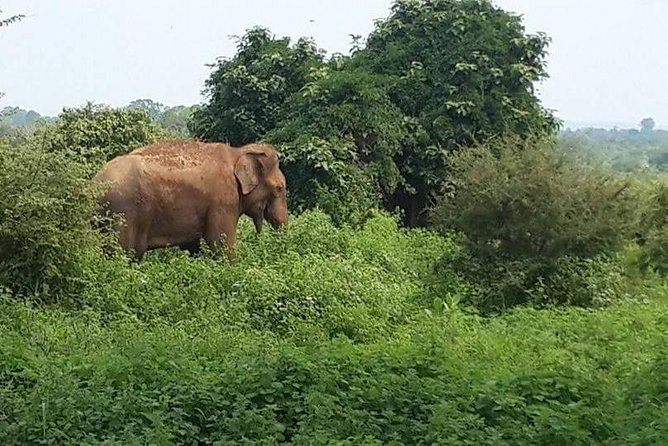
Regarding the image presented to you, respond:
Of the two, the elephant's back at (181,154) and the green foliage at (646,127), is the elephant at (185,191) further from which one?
the green foliage at (646,127)

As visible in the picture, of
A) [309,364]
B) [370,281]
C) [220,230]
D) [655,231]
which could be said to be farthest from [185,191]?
[309,364]

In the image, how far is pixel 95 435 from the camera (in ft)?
19.2

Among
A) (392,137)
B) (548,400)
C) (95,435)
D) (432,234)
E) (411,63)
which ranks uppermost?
(411,63)

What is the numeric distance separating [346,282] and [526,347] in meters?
3.08

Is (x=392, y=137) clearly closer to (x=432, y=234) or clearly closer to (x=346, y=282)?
(x=432, y=234)

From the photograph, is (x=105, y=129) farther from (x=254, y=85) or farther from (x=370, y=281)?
(x=370, y=281)

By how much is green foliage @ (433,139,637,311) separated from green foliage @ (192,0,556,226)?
19.5 feet

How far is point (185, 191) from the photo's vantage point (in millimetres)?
12875

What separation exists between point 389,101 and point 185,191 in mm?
6993

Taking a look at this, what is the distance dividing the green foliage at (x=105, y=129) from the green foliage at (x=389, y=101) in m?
2.34

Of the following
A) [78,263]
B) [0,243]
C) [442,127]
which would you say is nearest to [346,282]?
[78,263]

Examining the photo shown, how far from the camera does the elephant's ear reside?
13.7 meters

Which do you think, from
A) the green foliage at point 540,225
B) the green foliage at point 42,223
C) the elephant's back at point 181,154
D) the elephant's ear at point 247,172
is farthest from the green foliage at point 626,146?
the green foliage at point 42,223

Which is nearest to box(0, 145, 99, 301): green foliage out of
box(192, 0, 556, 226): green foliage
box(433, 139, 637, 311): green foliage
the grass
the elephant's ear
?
the grass
